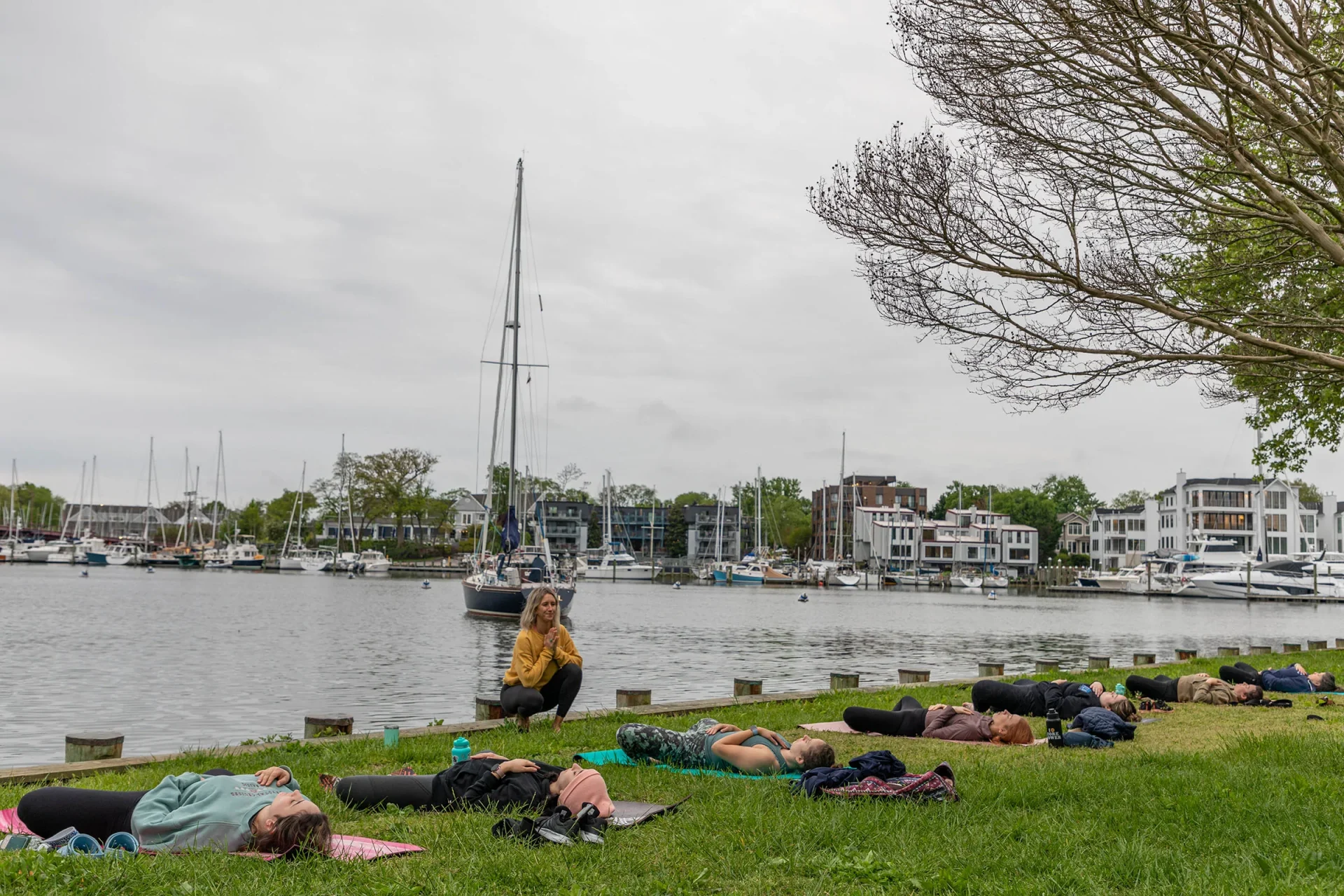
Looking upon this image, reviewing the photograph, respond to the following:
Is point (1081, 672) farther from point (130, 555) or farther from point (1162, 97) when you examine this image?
point (130, 555)

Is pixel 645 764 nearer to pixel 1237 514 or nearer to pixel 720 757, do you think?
pixel 720 757

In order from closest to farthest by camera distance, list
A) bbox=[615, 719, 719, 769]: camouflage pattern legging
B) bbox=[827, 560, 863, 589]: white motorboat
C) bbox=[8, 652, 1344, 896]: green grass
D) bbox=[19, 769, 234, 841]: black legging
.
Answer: bbox=[8, 652, 1344, 896]: green grass < bbox=[19, 769, 234, 841]: black legging < bbox=[615, 719, 719, 769]: camouflage pattern legging < bbox=[827, 560, 863, 589]: white motorboat

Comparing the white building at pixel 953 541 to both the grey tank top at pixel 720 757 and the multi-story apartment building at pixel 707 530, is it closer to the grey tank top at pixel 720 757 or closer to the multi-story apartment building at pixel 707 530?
the multi-story apartment building at pixel 707 530

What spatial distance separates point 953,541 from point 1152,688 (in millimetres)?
124117

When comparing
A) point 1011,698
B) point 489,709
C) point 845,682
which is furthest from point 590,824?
point 845,682

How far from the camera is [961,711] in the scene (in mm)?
10047

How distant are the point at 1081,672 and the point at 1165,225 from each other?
29.3ft

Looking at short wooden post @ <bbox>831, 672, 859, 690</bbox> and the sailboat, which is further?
the sailboat

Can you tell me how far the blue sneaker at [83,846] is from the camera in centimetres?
494

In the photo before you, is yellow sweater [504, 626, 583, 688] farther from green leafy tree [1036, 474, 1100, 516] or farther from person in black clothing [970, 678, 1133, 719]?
green leafy tree [1036, 474, 1100, 516]

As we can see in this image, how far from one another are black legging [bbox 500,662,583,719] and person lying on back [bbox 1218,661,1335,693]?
352 inches

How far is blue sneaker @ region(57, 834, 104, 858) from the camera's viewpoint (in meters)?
4.94

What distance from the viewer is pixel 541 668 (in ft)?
32.9

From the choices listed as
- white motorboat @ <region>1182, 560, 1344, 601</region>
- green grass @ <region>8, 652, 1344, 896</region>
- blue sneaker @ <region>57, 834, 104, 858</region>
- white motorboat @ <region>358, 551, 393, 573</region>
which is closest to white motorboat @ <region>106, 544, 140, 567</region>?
white motorboat @ <region>358, 551, 393, 573</region>
